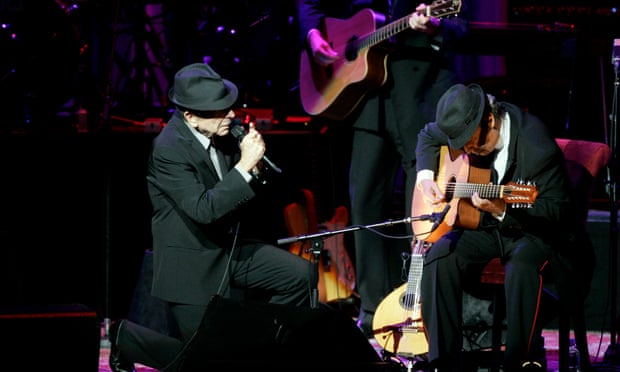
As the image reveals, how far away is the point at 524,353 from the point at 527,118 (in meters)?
1.20

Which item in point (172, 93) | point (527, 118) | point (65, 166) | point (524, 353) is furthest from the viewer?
point (65, 166)

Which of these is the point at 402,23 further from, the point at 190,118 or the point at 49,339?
the point at 49,339

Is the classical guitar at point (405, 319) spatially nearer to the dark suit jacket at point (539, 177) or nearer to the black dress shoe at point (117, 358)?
Answer: the dark suit jacket at point (539, 177)

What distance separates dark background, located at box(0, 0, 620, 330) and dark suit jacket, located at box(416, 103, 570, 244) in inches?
69.6

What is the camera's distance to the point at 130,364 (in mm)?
5383

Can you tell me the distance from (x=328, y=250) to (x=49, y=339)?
330 cm

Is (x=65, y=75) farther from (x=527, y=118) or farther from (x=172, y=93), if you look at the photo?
(x=527, y=118)

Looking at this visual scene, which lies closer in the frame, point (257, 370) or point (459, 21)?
point (257, 370)

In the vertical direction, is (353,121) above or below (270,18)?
below

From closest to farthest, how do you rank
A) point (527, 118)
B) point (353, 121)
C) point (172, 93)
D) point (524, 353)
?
point (524, 353) → point (527, 118) → point (172, 93) → point (353, 121)

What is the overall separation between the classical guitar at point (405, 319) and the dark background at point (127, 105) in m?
1.67

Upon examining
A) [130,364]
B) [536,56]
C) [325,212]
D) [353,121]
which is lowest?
[130,364]

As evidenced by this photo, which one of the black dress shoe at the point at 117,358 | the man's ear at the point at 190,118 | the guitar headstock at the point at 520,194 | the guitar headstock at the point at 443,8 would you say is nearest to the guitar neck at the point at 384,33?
the guitar headstock at the point at 443,8

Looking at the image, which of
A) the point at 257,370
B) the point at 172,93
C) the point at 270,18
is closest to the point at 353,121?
the point at 172,93
